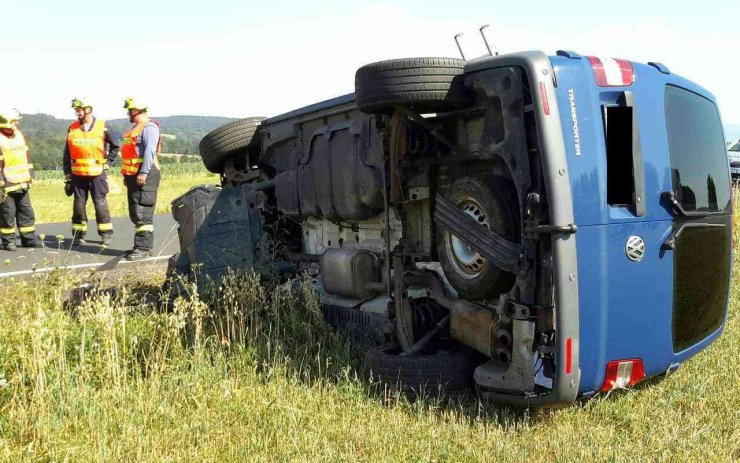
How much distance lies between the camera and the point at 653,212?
303 cm

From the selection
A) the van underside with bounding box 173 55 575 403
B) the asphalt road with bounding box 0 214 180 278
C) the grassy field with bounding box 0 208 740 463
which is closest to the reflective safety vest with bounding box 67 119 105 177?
the asphalt road with bounding box 0 214 180 278

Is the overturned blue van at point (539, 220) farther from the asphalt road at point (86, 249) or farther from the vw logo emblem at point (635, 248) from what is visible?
the asphalt road at point (86, 249)

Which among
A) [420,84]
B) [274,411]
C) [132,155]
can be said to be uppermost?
[420,84]

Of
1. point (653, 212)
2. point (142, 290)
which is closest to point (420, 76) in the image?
point (653, 212)

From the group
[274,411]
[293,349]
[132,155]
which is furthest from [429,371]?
[132,155]

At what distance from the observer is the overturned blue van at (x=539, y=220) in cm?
288

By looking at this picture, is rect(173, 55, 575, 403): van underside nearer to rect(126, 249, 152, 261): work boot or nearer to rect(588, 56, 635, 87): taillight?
rect(588, 56, 635, 87): taillight

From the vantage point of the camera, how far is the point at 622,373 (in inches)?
120

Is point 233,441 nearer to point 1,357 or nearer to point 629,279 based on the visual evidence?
point 1,357

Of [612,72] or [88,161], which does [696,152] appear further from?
[88,161]

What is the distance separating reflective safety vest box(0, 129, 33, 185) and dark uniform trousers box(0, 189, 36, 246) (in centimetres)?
23

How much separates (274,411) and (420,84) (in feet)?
5.70

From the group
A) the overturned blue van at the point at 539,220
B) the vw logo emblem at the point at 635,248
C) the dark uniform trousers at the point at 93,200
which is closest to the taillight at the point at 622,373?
the overturned blue van at the point at 539,220

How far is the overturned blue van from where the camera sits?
288 centimetres
